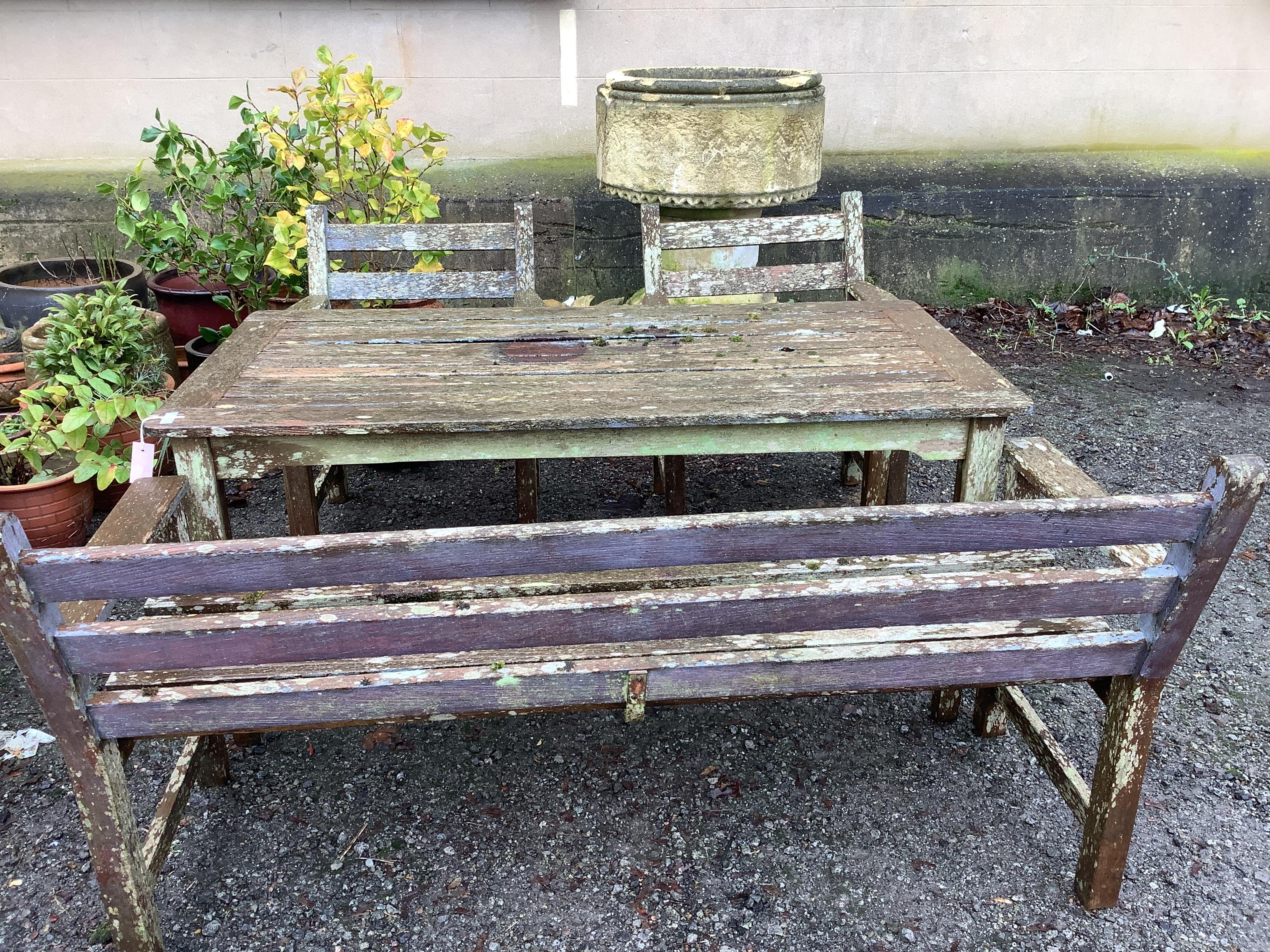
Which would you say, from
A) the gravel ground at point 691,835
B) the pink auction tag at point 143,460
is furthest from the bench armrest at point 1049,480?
the pink auction tag at point 143,460

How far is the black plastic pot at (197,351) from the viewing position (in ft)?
11.7

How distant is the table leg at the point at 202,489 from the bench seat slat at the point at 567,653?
1.30 feet

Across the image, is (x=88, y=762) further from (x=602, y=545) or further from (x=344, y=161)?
(x=344, y=161)

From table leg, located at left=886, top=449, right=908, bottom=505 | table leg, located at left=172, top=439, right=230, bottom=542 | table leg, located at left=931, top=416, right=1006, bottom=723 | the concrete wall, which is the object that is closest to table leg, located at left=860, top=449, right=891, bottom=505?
table leg, located at left=886, top=449, right=908, bottom=505

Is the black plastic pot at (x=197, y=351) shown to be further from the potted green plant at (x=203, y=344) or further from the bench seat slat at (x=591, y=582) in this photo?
the bench seat slat at (x=591, y=582)

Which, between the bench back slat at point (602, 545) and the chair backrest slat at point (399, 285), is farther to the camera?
the chair backrest slat at point (399, 285)

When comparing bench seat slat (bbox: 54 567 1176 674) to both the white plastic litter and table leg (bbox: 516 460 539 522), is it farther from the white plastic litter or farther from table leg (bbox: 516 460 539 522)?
table leg (bbox: 516 460 539 522)

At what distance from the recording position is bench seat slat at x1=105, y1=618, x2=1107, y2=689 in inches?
61.2

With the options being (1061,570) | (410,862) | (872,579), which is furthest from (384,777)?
(1061,570)

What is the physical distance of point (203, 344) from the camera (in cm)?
372

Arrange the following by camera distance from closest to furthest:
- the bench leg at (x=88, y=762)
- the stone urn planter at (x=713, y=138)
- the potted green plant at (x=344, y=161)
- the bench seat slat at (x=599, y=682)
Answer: the bench leg at (x=88, y=762) < the bench seat slat at (x=599, y=682) < the potted green plant at (x=344, y=161) < the stone urn planter at (x=713, y=138)

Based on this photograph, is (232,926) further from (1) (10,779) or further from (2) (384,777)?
(1) (10,779)

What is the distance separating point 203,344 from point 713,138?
7.07 feet

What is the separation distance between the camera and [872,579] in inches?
58.8
